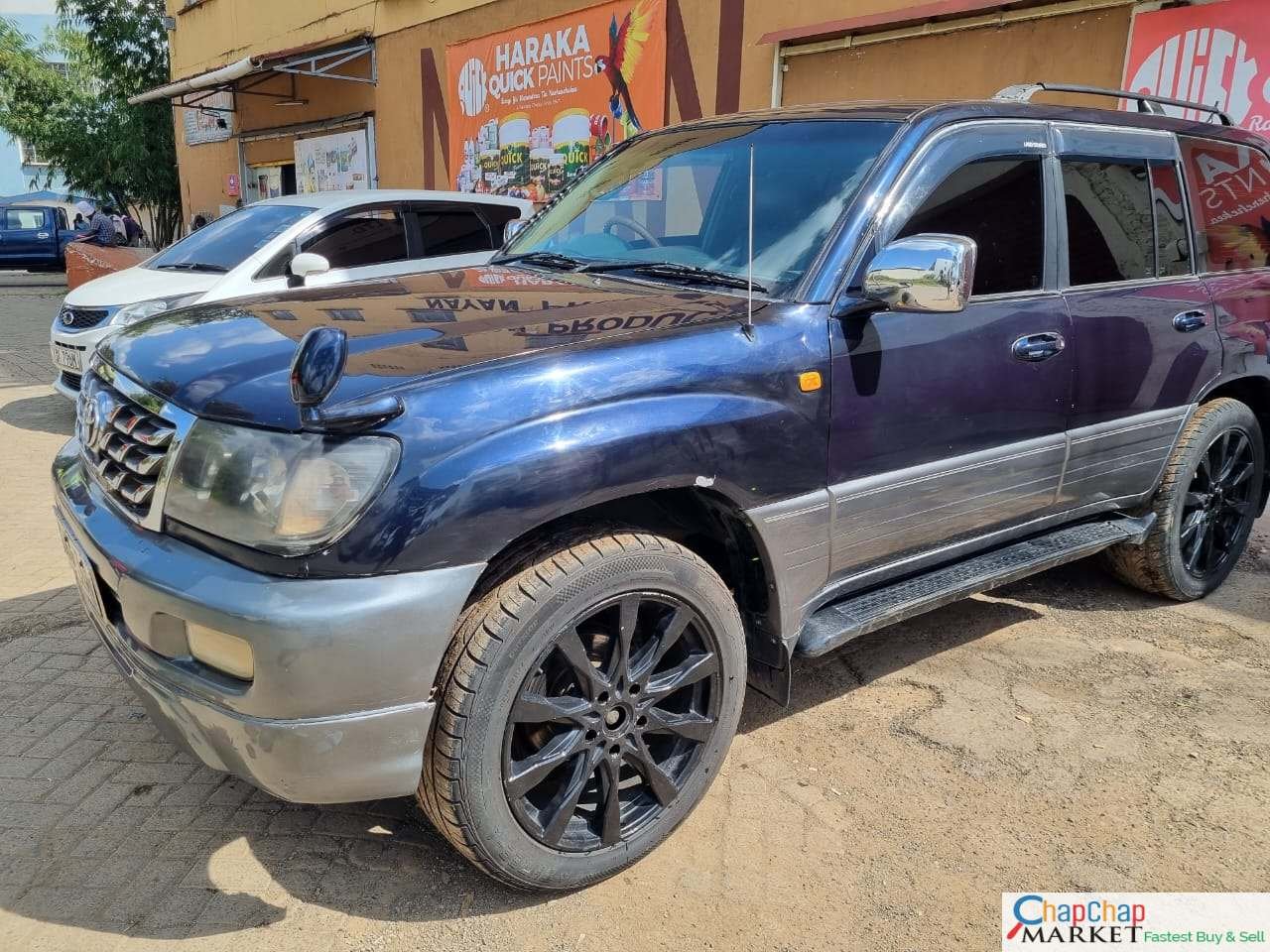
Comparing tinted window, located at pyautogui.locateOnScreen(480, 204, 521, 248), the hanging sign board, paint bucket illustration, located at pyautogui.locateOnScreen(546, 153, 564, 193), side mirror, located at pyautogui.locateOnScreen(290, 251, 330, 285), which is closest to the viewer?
side mirror, located at pyautogui.locateOnScreen(290, 251, 330, 285)

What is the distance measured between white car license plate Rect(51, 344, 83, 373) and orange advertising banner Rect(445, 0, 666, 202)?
4833mm

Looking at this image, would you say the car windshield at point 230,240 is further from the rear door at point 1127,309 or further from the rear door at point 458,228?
the rear door at point 1127,309

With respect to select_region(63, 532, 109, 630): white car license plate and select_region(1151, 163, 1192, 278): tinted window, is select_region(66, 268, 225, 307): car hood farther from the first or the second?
select_region(1151, 163, 1192, 278): tinted window

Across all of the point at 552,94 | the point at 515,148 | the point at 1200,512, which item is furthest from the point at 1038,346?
the point at 515,148

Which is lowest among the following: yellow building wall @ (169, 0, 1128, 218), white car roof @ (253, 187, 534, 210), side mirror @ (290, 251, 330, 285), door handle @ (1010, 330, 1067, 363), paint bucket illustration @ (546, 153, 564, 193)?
door handle @ (1010, 330, 1067, 363)

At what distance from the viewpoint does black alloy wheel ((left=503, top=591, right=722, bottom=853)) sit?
2.33m

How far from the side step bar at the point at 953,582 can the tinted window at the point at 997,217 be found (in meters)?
0.90

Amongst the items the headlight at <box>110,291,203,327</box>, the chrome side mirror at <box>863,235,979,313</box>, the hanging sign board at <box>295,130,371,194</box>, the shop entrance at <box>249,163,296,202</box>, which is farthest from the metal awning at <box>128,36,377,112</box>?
the chrome side mirror at <box>863,235,979,313</box>

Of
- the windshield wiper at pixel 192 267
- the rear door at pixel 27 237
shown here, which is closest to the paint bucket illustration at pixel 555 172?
the windshield wiper at pixel 192 267

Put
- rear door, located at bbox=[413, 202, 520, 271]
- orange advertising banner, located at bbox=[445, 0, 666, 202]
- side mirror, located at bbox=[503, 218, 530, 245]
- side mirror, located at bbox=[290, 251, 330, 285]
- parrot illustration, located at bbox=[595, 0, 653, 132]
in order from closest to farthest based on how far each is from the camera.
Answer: side mirror, located at bbox=[503, 218, 530, 245] → side mirror, located at bbox=[290, 251, 330, 285] → rear door, located at bbox=[413, 202, 520, 271] → parrot illustration, located at bbox=[595, 0, 653, 132] → orange advertising banner, located at bbox=[445, 0, 666, 202]

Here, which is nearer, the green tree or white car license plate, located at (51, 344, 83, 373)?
white car license plate, located at (51, 344, 83, 373)

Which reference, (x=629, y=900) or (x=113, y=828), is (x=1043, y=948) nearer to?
(x=629, y=900)

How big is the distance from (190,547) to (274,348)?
527 mm

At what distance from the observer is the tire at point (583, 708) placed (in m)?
2.18
